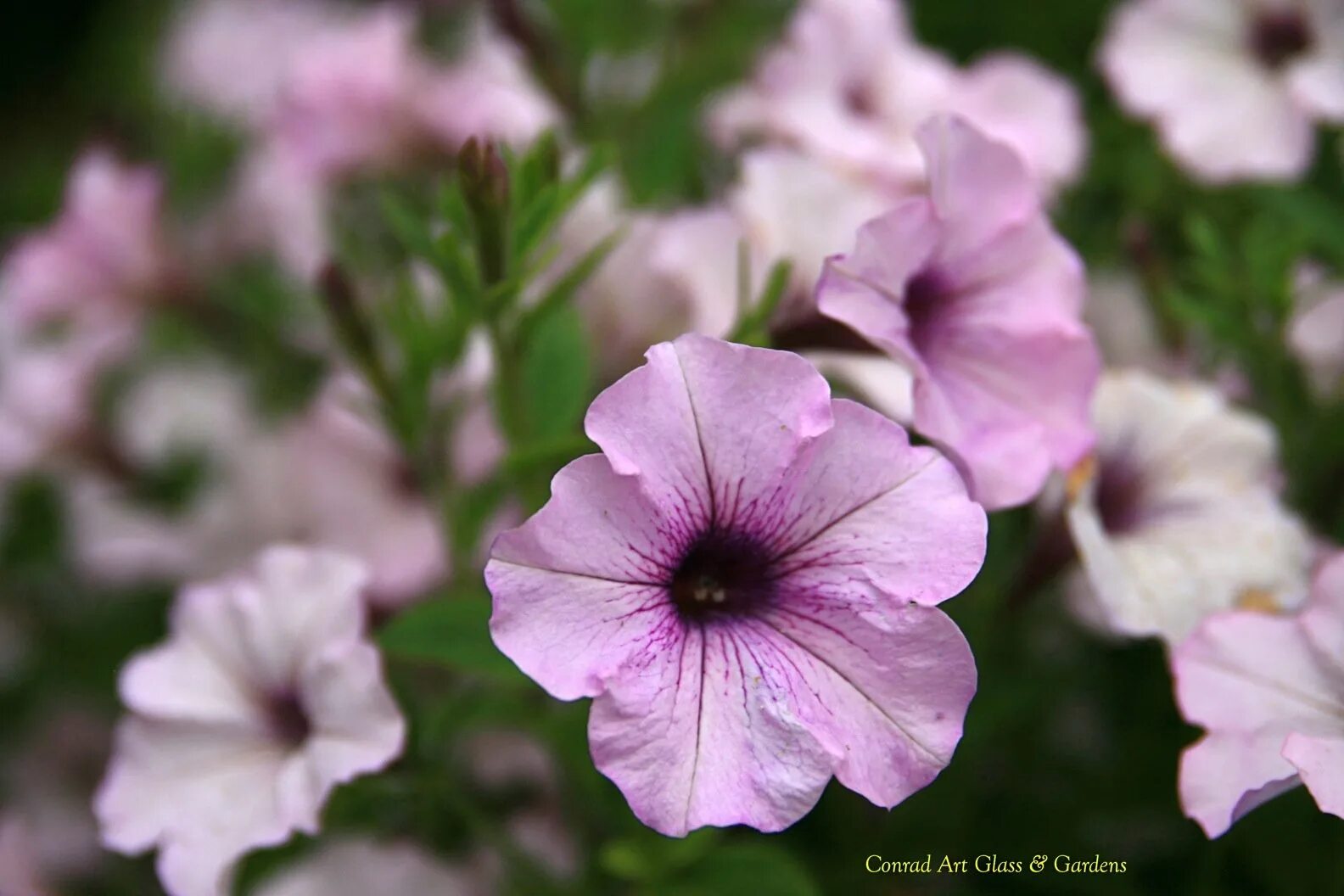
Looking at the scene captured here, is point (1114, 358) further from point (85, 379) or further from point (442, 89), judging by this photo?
point (85, 379)

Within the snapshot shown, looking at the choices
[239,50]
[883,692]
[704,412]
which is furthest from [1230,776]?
[239,50]

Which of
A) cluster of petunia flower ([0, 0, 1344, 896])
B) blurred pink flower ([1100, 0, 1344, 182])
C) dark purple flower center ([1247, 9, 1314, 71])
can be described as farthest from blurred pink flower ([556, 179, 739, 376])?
dark purple flower center ([1247, 9, 1314, 71])

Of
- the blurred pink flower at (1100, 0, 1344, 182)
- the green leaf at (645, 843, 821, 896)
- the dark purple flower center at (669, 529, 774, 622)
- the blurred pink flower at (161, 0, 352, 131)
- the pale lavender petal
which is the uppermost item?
the blurred pink flower at (161, 0, 352, 131)

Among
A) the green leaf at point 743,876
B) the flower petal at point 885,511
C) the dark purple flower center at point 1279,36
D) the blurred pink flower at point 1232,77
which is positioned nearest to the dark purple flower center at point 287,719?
the green leaf at point 743,876

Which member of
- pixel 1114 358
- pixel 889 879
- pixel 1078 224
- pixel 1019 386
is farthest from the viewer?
pixel 1078 224

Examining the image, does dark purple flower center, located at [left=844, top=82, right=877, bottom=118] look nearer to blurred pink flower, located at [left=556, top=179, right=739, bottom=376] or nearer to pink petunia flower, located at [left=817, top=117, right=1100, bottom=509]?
blurred pink flower, located at [left=556, top=179, right=739, bottom=376]

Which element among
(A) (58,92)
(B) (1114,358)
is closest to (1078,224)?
(B) (1114,358)
